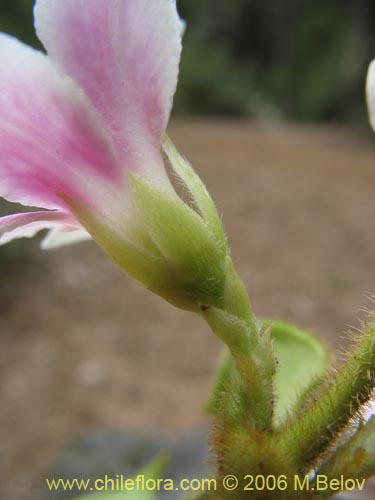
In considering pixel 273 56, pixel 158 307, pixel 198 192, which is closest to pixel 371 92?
pixel 198 192

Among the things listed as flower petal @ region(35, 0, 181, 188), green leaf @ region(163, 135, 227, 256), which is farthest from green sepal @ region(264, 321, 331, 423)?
flower petal @ region(35, 0, 181, 188)

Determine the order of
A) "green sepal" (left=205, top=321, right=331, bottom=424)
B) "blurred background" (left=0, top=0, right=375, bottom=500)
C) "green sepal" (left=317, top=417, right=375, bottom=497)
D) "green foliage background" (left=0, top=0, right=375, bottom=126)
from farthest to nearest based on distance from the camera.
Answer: "green foliage background" (left=0, top=0, right=375, bottom=126), "blurred background" (left=0, top=0, right=375, bottom=500), "green sepal" (left=205, top=321, right=331, bottom=424), "green sepal" (left=317, top=417, right=375, bottom=497)

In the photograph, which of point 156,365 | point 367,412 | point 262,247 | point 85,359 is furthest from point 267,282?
point 367,412

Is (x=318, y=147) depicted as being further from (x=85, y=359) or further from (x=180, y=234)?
(x=180, y=234)

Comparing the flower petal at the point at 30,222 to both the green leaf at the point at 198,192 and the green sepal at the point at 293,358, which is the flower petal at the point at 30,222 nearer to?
the green leaf at the point at 198,192

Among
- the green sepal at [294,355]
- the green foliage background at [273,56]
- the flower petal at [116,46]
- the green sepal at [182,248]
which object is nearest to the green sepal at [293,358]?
the green sepal at [294,355]

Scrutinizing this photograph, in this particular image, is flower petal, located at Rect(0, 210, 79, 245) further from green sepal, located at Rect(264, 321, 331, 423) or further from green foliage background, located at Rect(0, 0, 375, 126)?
green foliage background, located at Rect(0, 0, 375, 126)
